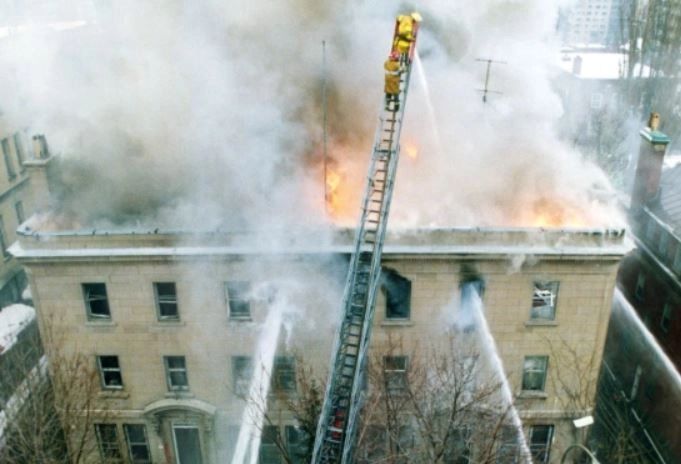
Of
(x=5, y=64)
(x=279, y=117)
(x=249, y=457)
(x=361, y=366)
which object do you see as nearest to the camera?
(x=361, y=366)

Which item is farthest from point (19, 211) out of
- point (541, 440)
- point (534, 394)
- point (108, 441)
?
point (541, 440)

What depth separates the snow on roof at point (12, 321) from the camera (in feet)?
69.7

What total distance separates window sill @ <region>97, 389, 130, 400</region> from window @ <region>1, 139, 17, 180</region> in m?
12.6

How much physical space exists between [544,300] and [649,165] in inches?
278

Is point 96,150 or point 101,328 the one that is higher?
point 96,150

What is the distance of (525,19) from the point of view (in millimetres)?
17469

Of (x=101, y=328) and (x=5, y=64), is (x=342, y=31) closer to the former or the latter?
(x=101, y=328)

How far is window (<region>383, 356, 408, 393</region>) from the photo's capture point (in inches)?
581

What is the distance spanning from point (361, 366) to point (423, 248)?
4.43 m

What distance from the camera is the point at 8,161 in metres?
24.7

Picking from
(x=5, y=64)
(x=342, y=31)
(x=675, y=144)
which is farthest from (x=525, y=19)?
(x=675, y=144)

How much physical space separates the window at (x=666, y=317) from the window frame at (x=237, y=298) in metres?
11.8

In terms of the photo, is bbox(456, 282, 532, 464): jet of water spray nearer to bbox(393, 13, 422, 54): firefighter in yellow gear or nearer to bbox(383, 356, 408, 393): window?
bbox(383, 356, 408, 393): window

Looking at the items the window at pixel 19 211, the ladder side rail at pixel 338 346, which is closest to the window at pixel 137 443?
the ladder side rail at pixel 338 346
